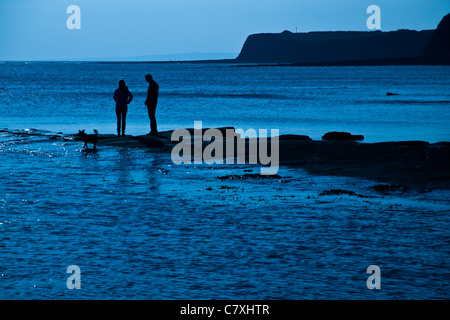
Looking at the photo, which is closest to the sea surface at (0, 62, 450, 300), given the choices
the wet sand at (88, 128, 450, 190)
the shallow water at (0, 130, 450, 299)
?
the shallow water at (0, 130, 450, 299)

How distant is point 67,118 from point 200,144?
2424 cm

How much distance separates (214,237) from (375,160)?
28.7 ft

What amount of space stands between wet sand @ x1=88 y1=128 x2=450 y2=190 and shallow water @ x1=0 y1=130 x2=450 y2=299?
77 centimetres

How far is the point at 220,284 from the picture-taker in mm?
8586

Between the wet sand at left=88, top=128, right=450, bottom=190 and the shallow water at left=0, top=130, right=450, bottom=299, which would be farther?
the wet sand at left=88, top=128, right=450, bottom=190

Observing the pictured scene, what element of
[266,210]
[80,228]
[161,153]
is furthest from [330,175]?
[80,228]

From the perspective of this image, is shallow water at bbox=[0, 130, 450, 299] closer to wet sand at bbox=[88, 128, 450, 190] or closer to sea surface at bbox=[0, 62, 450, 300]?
sea surface at bbox=[0, 62, 450, 300]

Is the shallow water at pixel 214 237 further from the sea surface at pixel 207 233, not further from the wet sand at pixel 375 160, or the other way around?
the wet sand at pixel 375 160

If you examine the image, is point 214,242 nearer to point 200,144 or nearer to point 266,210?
point 266,210

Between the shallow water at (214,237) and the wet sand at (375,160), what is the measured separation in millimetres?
766

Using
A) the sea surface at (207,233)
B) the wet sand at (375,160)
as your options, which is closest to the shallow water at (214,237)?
the sea surface at (207,233)

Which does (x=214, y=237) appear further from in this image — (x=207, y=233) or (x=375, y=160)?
(x=375, y=160)

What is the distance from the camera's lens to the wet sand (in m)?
16.6

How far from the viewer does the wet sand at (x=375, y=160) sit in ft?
54.5
